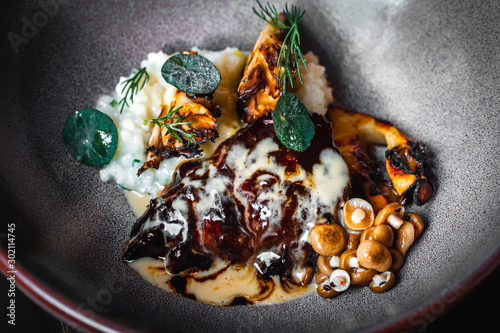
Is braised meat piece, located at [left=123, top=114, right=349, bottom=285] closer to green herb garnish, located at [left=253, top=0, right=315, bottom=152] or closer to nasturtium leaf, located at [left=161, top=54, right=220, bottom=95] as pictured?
green herb garnish, located at [left=253, top=0, right=315, bottom=152]

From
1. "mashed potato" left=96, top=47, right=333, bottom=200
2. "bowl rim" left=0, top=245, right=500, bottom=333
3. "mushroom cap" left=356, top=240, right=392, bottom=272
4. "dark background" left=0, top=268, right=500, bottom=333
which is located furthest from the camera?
"mashed potato" left=96, top=47, right=333, bottom=200

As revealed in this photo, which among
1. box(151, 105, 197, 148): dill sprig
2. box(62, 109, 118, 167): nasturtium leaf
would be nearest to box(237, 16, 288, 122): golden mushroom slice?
box(151, 105, 197, 148): dill sprig

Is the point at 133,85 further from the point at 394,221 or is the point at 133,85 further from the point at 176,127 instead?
the point at 394,221

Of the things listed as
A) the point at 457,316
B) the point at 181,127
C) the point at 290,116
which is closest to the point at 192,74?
the point at 181,127

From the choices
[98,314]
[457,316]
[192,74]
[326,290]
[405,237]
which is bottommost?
[98,314]

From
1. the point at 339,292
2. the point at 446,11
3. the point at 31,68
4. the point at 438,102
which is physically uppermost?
the point at 446,11

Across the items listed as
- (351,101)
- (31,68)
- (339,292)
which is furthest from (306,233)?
(31,68)

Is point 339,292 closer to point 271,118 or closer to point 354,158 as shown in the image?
point 354,158
